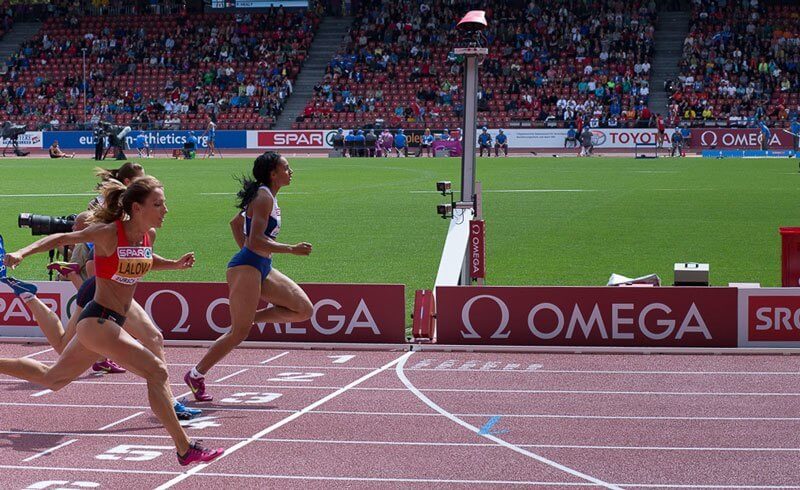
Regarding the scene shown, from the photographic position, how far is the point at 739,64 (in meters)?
57.0

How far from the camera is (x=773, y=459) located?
743 centimetres

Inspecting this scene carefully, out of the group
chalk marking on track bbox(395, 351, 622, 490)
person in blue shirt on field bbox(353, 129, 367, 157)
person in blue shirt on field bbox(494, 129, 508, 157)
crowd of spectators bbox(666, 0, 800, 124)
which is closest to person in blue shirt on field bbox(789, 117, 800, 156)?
crowd of spectators bbox(666, 0, 800, 124)

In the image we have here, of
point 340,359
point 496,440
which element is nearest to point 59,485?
point 496,440

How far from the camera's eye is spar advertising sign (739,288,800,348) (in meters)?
11.4

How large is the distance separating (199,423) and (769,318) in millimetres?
6082

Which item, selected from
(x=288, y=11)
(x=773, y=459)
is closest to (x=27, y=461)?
(x=773, y=459)

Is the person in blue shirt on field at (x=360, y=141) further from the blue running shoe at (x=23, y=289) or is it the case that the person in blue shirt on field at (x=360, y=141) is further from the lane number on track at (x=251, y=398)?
the blue running shoe at (x=23, y=289)

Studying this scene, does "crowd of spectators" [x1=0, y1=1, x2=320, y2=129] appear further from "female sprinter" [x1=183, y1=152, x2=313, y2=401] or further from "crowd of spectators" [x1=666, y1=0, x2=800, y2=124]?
"female sprinter" [x1=183, y1=152, x2=313, y2=401]

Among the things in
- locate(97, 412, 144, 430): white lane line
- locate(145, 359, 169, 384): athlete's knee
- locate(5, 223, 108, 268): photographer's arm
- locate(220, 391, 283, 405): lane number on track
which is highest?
locate(5, 223, 108, 268): photographer's arm

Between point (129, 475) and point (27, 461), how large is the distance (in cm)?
84

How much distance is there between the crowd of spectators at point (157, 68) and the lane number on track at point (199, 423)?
5100cm

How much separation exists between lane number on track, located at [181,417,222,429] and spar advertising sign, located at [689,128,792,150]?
4700cm

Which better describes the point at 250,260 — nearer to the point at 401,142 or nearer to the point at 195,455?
the point at 195,455

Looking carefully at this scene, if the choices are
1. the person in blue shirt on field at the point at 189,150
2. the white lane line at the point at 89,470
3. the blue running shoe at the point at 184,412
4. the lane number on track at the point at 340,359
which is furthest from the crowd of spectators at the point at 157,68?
the white lane line at the point at 89,470
